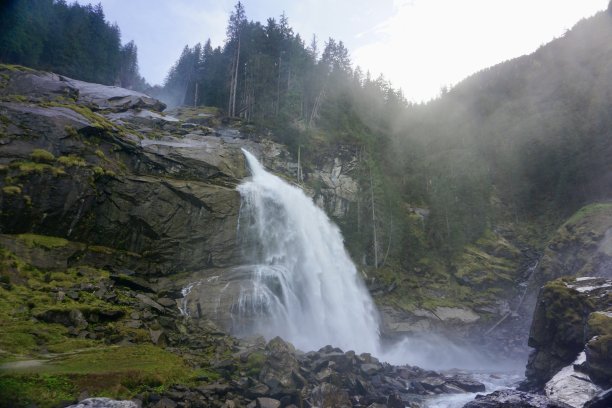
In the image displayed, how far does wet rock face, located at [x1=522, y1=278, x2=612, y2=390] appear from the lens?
677 inches

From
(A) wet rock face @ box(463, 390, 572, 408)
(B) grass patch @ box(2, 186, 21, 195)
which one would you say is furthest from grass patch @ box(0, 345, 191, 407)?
(A) wet rock face @ box(463, 390, 572, 408)

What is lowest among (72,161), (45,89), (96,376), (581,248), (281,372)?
(281,372)

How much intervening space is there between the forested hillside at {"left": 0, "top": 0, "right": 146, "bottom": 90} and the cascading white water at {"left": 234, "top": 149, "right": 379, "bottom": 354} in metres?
30.6

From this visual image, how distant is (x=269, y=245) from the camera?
29.5m

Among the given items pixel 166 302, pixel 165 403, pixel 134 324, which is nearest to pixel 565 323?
pixel 165 403

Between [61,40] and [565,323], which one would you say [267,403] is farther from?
[61,40]

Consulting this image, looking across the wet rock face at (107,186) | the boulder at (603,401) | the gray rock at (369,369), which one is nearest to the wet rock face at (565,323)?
the boulder at (603,401)

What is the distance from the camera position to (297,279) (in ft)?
96.2

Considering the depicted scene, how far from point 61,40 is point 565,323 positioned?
62266 millimetres

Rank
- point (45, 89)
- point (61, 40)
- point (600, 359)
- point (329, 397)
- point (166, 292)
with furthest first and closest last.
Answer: point (61, 40) → point (45, 89) → point (166, 292) → point (329, 397) → point (600, 359)

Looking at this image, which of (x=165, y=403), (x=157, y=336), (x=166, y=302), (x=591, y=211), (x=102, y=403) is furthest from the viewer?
(x=591, y=211)

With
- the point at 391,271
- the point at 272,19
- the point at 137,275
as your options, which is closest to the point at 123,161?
the point at 137,275

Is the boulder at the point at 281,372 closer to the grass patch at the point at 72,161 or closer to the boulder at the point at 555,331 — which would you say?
the boulder at the point at 555,331

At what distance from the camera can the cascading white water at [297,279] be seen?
85.2ft
